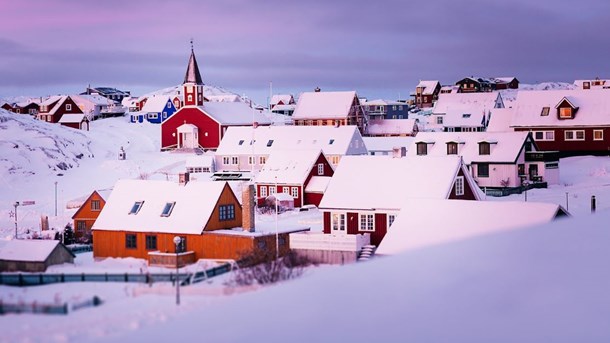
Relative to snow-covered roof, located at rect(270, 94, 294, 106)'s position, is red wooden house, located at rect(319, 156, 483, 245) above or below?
below

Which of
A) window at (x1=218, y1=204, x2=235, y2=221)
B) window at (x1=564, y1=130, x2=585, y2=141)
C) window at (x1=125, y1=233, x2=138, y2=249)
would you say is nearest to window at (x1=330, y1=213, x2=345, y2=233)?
window at (x1=218, y1=204, x2=235, y2=221)

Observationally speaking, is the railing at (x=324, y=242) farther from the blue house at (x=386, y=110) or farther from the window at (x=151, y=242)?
the blue house at (x=386, y=110)

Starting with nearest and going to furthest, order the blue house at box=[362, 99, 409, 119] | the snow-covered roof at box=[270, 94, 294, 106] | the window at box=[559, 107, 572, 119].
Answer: the window at box=[559, 107, 572, 119] < the blue house at box=[362, 99, 409, 119] < the snow-covered roof at box=[270, 94, 294, 106]

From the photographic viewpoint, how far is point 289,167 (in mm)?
44625

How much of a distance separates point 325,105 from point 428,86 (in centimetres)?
4425

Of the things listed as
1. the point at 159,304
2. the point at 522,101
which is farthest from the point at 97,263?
the point at 522,101

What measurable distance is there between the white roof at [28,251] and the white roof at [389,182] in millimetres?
9248

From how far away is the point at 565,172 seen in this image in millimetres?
48344

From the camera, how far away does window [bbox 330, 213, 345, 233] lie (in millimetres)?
29373

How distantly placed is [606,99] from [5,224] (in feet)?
120

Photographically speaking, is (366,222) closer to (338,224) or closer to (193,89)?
(338,224)

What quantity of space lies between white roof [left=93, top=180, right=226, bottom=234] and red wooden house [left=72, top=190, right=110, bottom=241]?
4.07m

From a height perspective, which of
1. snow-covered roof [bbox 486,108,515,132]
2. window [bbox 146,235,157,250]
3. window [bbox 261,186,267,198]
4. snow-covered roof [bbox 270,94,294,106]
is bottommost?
window [bbox 146,235,157,250]

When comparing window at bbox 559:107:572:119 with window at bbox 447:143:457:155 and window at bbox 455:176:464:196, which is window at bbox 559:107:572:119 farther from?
window at bbox 455:176:464:196
